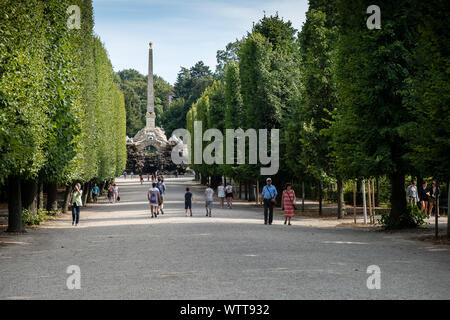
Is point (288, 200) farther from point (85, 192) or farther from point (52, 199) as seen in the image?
point (85, 192)

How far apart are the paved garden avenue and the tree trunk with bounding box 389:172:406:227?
53.6 inches

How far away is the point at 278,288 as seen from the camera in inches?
395

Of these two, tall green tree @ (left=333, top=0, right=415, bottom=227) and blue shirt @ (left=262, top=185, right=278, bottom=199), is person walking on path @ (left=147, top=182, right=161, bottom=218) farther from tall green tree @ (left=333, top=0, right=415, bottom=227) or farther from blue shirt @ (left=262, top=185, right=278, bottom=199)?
tall green tree @ (left=333, top=0, right=415, bottom=227)

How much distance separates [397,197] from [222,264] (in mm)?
11448

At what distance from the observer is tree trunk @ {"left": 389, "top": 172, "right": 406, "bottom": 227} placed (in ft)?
73.2

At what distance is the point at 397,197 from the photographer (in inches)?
881

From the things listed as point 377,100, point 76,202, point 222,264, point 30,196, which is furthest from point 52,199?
point 222,264

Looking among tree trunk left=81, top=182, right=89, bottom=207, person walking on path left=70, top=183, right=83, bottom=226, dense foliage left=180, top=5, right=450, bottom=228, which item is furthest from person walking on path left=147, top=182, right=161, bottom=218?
tree trunk left=81, top=182, right=89, bottom=207

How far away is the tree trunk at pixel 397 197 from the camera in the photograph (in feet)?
73.2

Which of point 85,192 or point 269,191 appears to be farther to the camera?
point 85,192

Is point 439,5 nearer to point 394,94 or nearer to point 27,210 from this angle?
point 394,94

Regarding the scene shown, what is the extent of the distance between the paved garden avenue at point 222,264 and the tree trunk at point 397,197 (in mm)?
1360
